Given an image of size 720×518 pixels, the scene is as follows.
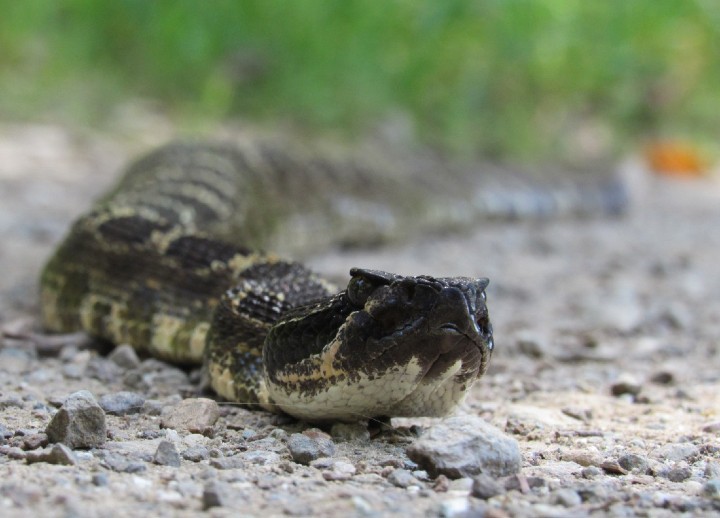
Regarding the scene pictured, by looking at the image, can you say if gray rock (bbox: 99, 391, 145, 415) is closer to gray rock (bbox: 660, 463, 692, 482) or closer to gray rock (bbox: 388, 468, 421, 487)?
gray rock (bbox: 388, 468, 421, 487)

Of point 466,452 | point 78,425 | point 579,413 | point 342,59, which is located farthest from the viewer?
point 342,59

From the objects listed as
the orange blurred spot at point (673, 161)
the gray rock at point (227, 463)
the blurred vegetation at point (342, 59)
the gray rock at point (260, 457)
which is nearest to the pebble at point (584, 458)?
the gray rock at point (260, 457)

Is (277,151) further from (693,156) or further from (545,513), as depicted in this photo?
(693,156)

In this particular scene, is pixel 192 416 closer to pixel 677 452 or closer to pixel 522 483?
pixel 522 483

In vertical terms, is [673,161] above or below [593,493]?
above

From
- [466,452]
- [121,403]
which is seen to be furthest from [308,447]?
[121,403]

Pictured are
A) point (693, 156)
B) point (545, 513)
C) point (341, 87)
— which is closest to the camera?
point (545, 513)

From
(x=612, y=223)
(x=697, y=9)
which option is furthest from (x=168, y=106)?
(x=697, y=9)
